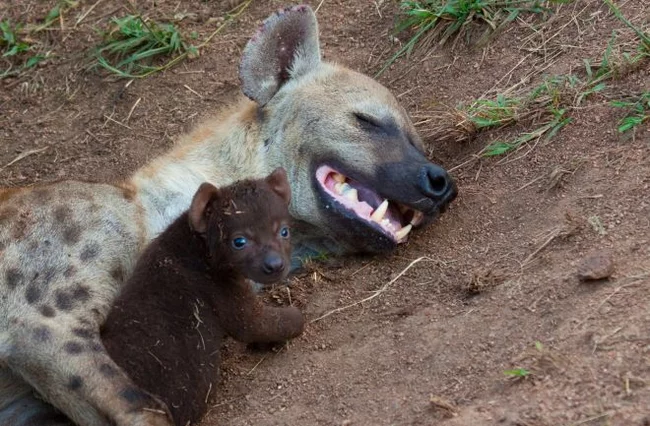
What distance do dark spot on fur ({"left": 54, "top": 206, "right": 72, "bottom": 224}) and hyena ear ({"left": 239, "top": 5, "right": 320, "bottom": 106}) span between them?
3.75ft

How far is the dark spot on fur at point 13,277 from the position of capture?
4574 mm

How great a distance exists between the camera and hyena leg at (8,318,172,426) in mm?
4125

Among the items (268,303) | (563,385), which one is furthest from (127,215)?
(563,385)

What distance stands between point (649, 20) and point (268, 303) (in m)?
2.38

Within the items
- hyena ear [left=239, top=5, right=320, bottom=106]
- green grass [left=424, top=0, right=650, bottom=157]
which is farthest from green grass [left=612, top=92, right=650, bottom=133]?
hyena ear [left=239, top=5, right=320, bottom=106]

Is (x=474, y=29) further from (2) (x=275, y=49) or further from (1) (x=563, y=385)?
(1) (x=563, y=385)

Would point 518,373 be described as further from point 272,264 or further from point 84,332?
point 84,332

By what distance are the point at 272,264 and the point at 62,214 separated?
1160mm

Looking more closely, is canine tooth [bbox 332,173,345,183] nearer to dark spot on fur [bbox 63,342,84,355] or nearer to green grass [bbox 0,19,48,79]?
dark spot on fur [bbox 63,342,84,355]

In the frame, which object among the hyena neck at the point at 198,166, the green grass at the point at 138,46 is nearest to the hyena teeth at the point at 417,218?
the hyena neck at the point at 198,166

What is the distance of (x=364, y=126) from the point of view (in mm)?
5422

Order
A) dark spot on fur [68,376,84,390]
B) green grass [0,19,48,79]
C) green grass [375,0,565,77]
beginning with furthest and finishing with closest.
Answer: green grass [0,19,48,79] → green grass [375,0,565,77] → dark spot on fur [68,376,84,390]

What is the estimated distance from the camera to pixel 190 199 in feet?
17.2

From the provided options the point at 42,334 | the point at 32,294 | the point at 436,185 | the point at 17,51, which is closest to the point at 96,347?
the point at 42,334
